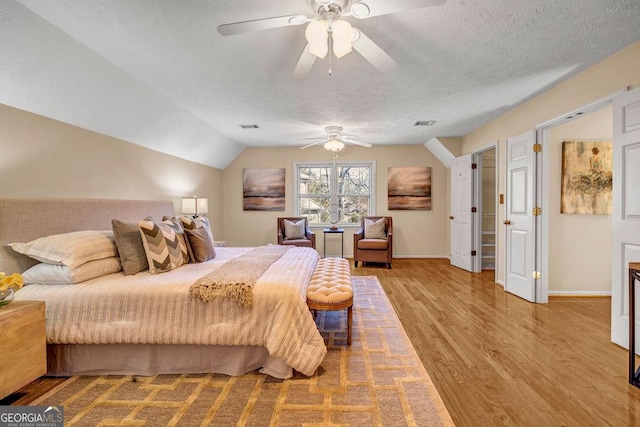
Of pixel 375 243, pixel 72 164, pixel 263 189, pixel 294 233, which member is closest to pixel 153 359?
pixel 72 164

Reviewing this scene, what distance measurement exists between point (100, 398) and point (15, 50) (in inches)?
91.7

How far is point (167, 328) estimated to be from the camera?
5.97ft

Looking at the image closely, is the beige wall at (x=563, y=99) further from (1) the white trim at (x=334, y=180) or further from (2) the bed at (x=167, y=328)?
(2) the bed at (x=167, y=328)

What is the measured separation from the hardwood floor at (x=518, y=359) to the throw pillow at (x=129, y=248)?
32.7 inches

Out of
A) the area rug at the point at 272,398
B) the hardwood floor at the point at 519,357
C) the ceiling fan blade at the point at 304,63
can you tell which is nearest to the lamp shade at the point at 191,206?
the area rug at the point at 272,398

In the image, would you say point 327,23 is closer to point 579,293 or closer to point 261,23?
point 261,23

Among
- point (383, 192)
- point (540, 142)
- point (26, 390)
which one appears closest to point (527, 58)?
point (540, 142)

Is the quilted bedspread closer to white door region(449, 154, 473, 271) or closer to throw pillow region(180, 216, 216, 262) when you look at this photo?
throw pillow region(180, 216, 216, 262)

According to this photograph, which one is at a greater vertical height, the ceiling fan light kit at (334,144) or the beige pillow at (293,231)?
the ceiling fan light kit at (334,144)

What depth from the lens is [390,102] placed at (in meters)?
3.55

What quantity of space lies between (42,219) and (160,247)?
91cm

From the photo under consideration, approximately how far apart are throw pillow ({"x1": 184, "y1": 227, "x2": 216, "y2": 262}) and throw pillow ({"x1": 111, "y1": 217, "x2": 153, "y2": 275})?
44 centimetres

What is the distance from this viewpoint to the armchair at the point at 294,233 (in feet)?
17.3

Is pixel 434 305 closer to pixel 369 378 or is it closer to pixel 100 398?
pixel 369 378
